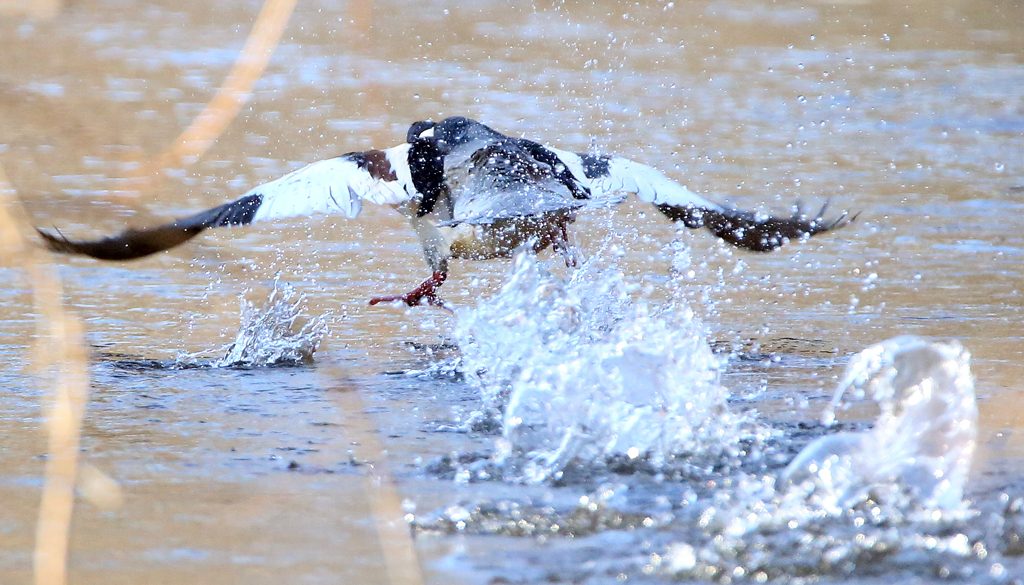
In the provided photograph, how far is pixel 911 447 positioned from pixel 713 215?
100 inches

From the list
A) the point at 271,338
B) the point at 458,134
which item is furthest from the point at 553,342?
the point at 458,134

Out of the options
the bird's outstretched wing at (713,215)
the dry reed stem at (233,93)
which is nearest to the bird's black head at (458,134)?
the bird's outstretched wing at (713,215)

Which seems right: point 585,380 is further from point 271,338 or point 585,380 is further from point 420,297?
point 420,297

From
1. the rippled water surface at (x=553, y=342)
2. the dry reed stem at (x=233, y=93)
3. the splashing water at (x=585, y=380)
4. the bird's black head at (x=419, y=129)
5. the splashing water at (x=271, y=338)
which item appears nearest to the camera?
the dry reed stem at (x=233, y=93)

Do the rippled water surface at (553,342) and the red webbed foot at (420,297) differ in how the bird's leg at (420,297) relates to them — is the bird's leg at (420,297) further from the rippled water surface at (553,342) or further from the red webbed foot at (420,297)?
the rippled water surface at (553,342)

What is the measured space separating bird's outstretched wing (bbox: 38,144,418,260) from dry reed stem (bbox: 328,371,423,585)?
1058 mm

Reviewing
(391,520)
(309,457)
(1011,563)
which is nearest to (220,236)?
(309,457)

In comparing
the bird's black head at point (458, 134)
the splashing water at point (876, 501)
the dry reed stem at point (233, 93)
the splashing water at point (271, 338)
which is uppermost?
the dry reed stem at point (233, 93)

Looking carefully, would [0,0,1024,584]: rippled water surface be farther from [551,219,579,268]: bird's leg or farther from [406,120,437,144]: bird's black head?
[406,120,437,144]: bird's black head

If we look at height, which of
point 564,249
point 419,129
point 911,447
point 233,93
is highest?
point 233,93

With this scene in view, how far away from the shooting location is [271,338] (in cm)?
556

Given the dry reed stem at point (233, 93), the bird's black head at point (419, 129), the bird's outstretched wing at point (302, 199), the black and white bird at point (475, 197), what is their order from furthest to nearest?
the bird's black head at point (419, 129), the black and white bird at point (475, 197), the bird's outstretched wing at point (302, 199), the dry reed stem at point (233, 93)

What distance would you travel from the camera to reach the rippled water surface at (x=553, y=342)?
131 inches

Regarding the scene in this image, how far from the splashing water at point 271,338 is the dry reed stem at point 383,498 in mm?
659
